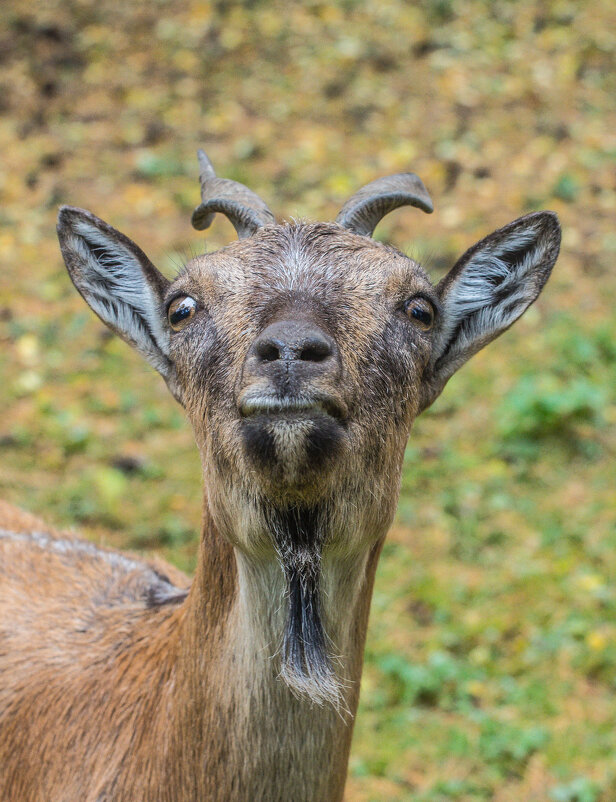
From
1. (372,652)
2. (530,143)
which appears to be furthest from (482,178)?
(372,652)

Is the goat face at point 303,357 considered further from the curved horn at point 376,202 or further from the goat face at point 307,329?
the curved horn at point 376,202

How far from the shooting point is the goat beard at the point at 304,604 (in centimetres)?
288

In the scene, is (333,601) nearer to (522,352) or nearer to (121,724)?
(121,724)

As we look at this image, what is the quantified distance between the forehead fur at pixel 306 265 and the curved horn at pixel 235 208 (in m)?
0.30

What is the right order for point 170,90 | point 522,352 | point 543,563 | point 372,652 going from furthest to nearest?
point 170,90 → point 522,352 → point 543,563 → point 372,652

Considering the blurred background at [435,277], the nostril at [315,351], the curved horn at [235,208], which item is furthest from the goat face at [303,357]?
the blurred background at [435,277]

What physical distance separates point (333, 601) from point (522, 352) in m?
6.16

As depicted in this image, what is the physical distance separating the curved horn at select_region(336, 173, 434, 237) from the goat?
0.01 meters

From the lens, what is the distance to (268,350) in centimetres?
265

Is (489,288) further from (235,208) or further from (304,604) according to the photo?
(304,604)

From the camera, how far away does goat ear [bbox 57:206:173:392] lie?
364cm

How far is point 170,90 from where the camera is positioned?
40.5 feet

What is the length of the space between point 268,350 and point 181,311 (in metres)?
0.82

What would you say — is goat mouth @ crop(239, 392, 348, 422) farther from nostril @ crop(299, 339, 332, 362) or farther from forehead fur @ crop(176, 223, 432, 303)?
forehead fur @ crop(176, 223, 432, 303)
